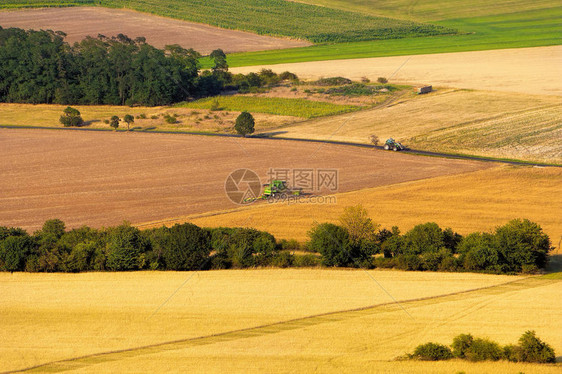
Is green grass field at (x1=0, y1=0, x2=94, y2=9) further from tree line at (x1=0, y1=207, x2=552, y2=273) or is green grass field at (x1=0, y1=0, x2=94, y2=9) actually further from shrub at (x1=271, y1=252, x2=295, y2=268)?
shrub at (x1=271, y1=252, x2=295, y2=268)

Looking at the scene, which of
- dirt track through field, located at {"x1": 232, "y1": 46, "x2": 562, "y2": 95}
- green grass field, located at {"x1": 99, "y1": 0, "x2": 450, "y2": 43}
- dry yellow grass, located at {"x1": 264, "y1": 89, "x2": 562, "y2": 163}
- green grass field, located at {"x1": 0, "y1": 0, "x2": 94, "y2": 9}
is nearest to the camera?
dry yellow grass, located at {"x1": 264, "y1": 89, "x2": 562, "y2": 163}

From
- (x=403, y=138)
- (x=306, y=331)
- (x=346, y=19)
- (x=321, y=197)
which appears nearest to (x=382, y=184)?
(x=321, y=197)

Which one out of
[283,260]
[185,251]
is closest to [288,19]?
[283,260]

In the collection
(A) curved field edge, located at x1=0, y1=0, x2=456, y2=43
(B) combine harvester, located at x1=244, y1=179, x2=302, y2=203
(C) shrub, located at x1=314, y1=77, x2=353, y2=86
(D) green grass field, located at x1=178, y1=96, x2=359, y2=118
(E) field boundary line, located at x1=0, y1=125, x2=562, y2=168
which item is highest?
(A) curved field edge, located at x1=0, y1=0, x2=456, y2=43

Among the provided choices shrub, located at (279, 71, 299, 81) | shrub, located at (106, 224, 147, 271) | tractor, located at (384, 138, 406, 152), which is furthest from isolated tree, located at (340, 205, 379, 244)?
shrub, located at (279, 71, 299, 81)

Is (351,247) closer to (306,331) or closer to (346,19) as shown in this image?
(306,331)
